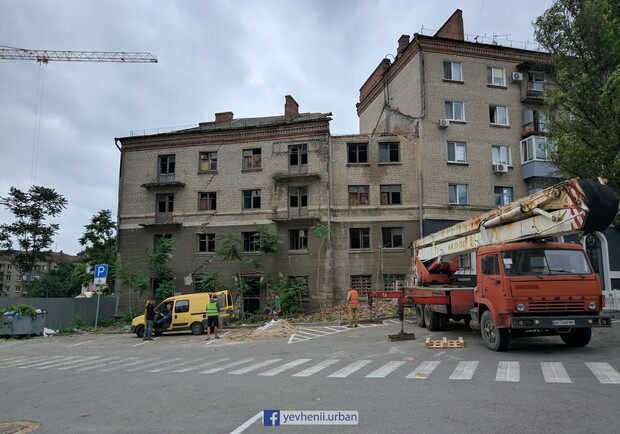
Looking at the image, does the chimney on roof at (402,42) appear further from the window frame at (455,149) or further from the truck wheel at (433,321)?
the truck wheel at (433,321)

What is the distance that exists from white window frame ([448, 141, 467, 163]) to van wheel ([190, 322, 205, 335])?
18.7 metres

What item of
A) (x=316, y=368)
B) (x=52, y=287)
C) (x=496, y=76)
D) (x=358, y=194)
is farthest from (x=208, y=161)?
(x=52, y=287)

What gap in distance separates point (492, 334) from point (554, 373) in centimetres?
315

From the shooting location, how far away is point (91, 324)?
29.0m

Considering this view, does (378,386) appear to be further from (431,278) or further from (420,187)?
(420,187)

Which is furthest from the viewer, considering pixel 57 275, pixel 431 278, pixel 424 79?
pixel 57 275

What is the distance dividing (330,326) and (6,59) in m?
60.4

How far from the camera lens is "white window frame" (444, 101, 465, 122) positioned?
30484 mm

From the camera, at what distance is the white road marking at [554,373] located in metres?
7.97

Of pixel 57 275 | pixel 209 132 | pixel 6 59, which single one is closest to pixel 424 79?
pixel 209 132

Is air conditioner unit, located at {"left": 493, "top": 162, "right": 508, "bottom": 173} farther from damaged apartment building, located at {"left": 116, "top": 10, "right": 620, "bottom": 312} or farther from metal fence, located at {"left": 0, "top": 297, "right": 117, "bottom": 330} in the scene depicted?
metal fence, located at {"left": 0, "top": 297, "right": 117, "bottom": 330}

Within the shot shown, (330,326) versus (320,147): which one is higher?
(320,147)

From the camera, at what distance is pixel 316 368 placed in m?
10.5

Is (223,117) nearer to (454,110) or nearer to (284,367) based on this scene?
(454,110)
